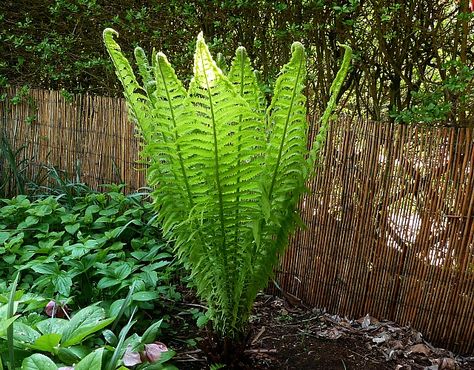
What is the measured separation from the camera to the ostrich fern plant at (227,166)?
5.04ft

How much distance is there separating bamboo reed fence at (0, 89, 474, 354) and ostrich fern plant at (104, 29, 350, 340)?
2.63 ft

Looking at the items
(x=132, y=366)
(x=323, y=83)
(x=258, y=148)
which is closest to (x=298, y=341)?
(x=132, y=366)

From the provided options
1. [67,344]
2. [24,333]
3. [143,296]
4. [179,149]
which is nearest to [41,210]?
[143,296]

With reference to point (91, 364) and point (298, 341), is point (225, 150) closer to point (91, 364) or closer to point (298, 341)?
point (91, 364)

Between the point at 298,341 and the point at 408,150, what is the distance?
1035 mm

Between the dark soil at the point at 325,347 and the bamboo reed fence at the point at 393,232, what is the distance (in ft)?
0.32

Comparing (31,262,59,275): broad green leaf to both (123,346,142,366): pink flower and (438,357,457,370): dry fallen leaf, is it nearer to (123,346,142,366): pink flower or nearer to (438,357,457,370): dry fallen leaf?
(123,346,142,366): pink flower

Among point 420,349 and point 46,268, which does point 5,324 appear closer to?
point 46,268

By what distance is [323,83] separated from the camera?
293 centimetres

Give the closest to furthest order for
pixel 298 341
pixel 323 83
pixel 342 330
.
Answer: pixel 298 341
pixel 342 330
pixel 323 83

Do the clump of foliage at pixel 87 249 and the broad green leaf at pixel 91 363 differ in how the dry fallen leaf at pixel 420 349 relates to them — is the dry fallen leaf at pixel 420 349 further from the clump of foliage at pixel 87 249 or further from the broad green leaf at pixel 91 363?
the broad green leaf at pixel 91 363

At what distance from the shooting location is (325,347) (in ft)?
7.25

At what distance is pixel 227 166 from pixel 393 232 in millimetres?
1175

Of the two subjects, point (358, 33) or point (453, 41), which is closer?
point (453, 41)
